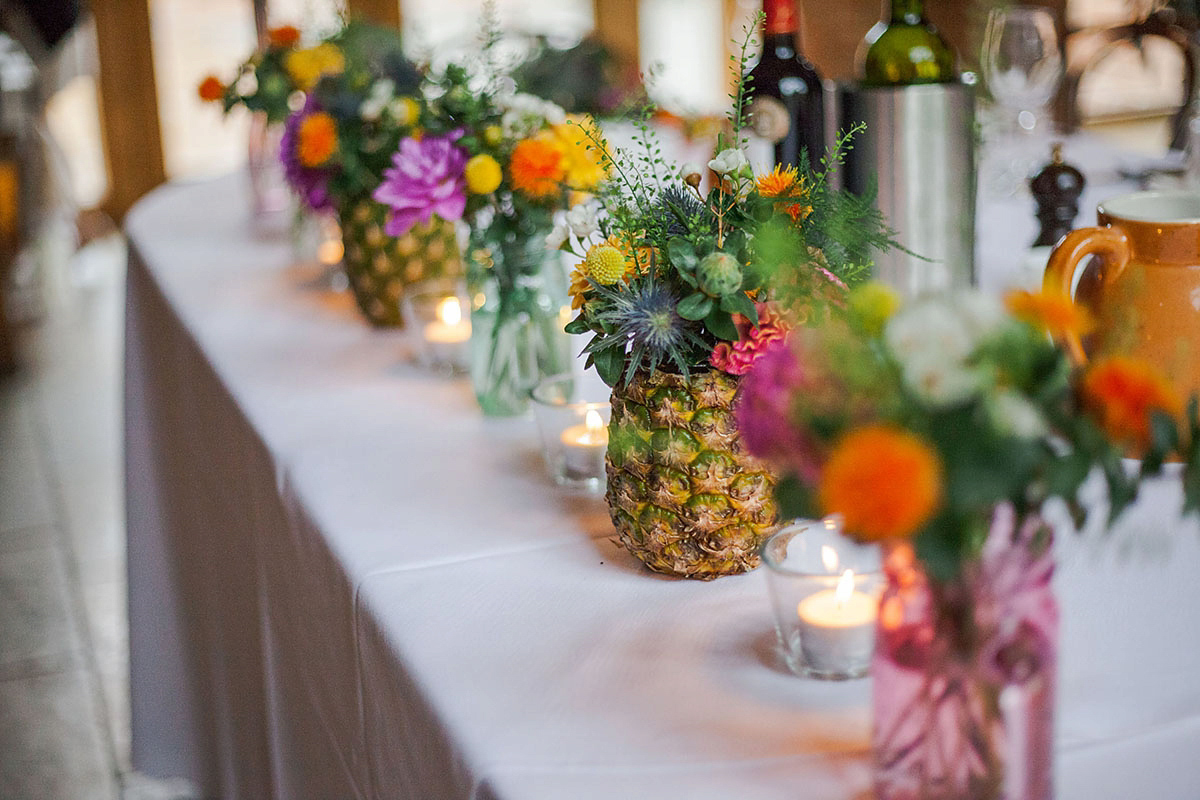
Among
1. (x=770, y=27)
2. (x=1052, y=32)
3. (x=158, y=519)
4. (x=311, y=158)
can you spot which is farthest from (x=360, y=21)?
(x=1052, y=32)

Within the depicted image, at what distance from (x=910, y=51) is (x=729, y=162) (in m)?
0.42

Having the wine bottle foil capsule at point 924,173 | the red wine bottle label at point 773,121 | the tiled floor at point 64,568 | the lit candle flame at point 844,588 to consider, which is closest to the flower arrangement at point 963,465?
the lit candle flame at point 844,588

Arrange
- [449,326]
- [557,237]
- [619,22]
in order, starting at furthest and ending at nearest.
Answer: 1. [619,22]
2. [449,326]
3. [557,237]

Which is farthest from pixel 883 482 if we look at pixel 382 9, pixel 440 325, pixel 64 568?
pixel 382 9

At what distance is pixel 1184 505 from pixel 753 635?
0.29 m

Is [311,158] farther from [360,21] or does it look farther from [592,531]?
[592,531]

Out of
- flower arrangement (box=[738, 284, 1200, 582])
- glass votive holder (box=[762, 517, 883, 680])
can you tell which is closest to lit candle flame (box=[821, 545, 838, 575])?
glass votive holder (box=[762, 517, 883, 680])

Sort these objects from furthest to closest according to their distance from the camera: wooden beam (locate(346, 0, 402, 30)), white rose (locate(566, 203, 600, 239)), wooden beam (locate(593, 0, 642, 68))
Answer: wooden beam (locate(593, 0, 642, 68)) → wooden beam (locate(346, 0, 402, 30)) → white rose (locate(566, 203, 600, 239))

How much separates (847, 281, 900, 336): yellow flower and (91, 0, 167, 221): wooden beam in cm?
494

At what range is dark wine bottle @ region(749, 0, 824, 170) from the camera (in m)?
1.18

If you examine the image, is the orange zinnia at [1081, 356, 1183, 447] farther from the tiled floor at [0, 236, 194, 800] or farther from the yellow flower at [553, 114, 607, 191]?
the tiled floor at [0, 236, 194, 800]

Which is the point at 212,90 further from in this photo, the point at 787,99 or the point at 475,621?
the point at 475,621

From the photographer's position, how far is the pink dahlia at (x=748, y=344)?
71cm

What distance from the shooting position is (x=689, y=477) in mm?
729
